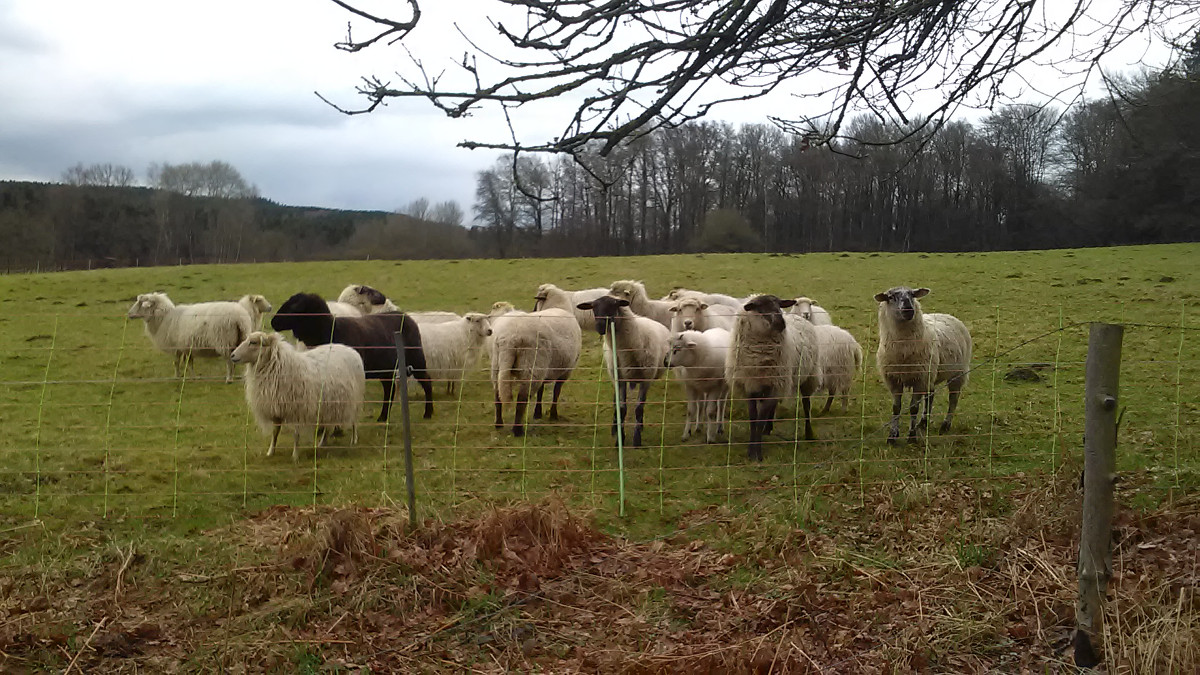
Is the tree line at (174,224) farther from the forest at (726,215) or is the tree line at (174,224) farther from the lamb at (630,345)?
Result: the lamb at (630,345)

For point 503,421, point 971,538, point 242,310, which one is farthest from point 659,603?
point 242,310

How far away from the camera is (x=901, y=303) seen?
8.72m

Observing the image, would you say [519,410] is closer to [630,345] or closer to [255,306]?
[630,345]

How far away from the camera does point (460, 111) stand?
3383mm

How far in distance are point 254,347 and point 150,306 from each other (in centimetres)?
809

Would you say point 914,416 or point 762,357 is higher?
point 762,357

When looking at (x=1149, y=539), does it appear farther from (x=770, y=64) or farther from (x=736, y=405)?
(x=736, y=405)

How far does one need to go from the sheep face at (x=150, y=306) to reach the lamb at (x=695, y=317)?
10.1 meters

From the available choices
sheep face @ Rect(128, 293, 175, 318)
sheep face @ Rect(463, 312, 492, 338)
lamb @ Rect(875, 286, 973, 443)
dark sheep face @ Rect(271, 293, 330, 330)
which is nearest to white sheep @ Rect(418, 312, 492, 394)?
sheep face @ Rect(463, 312, 492, 338)

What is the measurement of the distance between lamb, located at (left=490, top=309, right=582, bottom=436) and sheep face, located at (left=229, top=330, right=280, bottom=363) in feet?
9.32

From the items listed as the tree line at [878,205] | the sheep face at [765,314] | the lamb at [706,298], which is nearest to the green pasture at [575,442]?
the sheep face at [765,314]

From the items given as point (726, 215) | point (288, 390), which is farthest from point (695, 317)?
point (726, 215)

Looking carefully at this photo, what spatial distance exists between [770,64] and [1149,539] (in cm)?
376

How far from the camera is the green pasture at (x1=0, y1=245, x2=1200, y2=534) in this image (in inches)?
271
